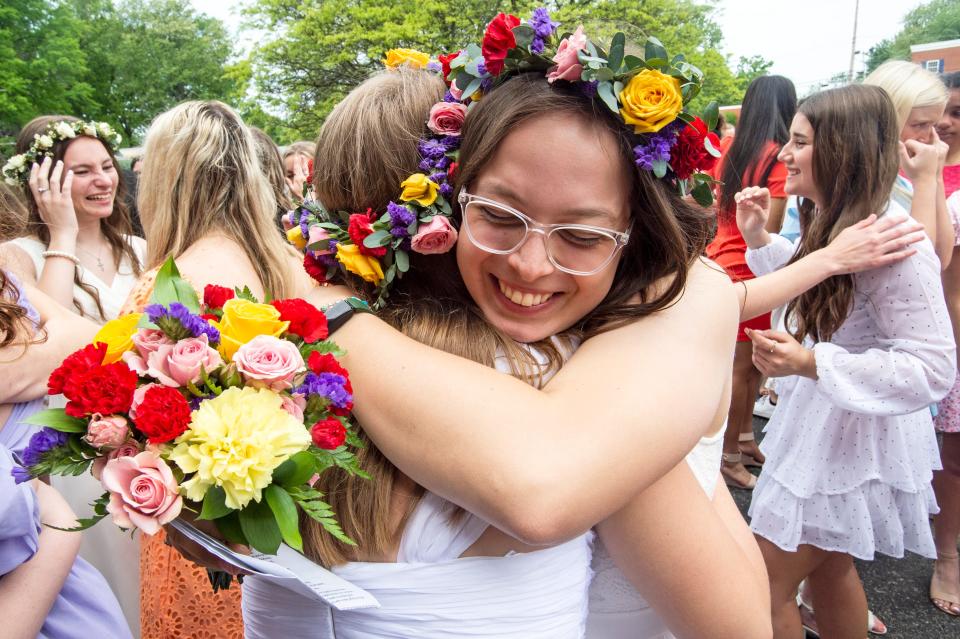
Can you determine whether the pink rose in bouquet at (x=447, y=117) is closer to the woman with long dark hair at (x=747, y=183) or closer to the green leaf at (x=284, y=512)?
the green leaf at (x=284, y=512)

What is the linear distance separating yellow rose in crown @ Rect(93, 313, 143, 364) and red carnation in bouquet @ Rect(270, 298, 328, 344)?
285mm

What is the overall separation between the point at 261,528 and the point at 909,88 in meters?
4.43

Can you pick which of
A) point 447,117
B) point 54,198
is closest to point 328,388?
point 447,117

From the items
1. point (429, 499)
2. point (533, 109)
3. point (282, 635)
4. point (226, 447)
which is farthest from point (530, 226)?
point (282, 635)

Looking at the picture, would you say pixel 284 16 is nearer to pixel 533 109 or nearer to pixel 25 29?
pixel 25 29

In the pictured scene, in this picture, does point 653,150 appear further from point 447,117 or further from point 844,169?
point 844,169

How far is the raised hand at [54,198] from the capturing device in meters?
3.79

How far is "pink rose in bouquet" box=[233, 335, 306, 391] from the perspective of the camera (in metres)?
1.13

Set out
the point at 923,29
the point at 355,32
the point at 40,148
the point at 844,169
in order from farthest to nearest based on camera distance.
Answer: the point at 923,29
the point at 355,32
the point at 40,148
the point at 844,169

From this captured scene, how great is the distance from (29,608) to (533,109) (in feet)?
5.85

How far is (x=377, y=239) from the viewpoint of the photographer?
157cm

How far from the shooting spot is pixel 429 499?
4.47ft

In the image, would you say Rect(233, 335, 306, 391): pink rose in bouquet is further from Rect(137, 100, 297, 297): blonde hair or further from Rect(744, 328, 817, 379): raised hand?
Rect(744, 328, 817, 379): raised hand

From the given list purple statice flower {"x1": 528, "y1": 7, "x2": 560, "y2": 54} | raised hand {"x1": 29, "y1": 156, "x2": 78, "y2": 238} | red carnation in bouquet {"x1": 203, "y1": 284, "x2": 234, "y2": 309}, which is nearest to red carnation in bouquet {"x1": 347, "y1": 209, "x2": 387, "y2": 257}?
red carnation in bouquet {"x1": 203, "y1": 284, "x2": 234, "y2": 309}
